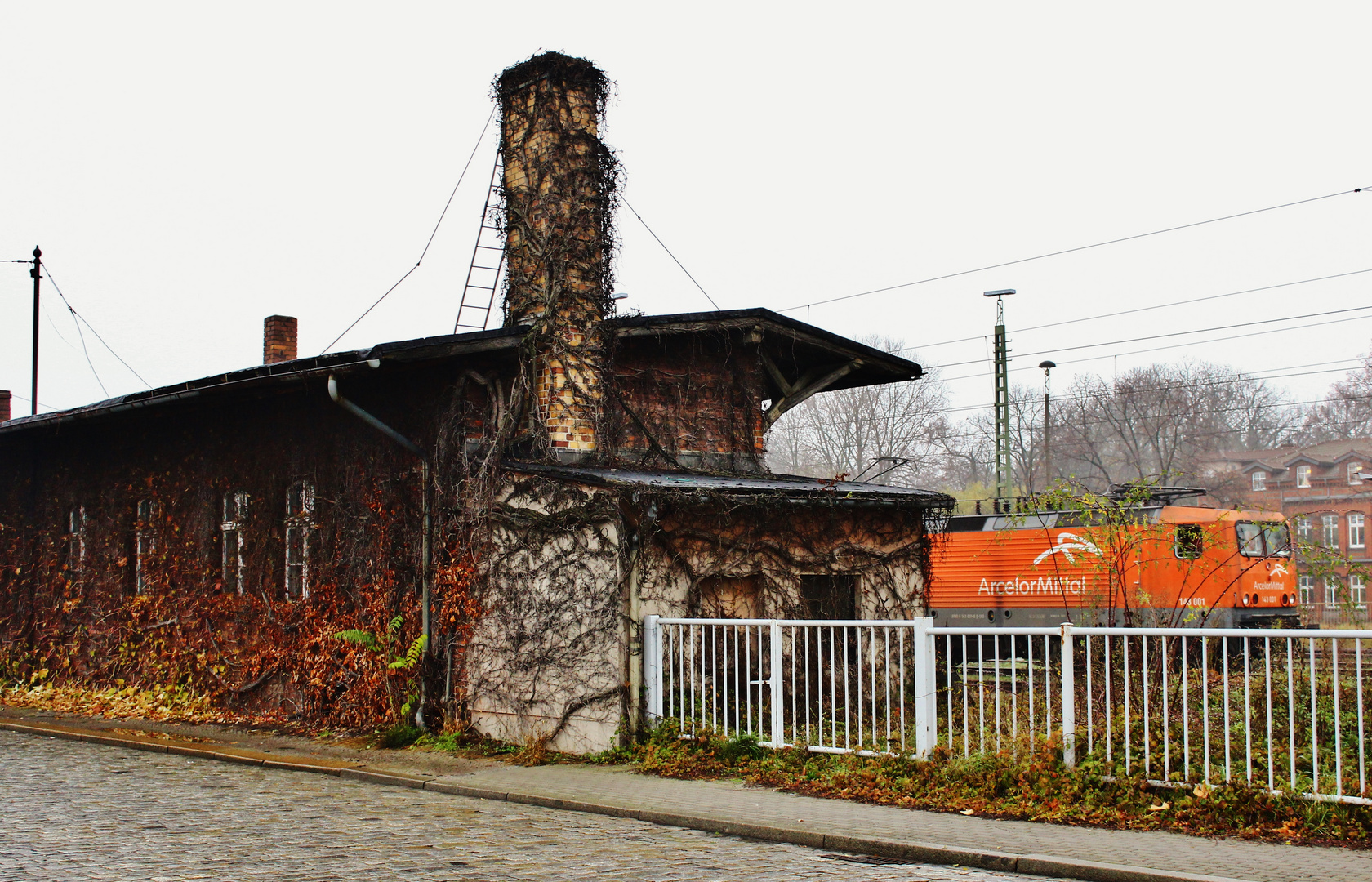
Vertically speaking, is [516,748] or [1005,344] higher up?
[1005,344]

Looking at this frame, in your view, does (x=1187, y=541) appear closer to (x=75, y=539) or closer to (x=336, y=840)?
(x=336, y=840)

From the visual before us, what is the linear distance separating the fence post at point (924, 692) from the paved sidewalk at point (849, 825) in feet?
2.74

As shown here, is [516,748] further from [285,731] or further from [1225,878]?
[1225,878]

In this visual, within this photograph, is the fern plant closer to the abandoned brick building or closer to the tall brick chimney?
the abandoned brick building

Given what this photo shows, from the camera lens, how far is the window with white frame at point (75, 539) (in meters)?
18.7

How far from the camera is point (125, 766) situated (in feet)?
38.3

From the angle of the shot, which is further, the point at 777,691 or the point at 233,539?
the point at 233,539

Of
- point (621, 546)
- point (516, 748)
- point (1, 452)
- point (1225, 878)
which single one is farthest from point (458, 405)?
point (1, 452)

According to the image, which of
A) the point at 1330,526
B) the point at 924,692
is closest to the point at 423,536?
the point at 924,692

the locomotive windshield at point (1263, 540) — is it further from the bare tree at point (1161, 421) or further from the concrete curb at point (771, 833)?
the bare tree at point (1161, 421)

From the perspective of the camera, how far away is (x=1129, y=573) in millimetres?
21750

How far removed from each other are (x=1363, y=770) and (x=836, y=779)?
3622 millimetres

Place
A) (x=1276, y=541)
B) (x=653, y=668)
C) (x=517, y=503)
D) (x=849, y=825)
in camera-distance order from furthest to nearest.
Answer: (x=1276, y=541)
(x=517, y=503)
(x=653, y=668)
(x=849, y=825)

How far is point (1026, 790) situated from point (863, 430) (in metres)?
56.2
